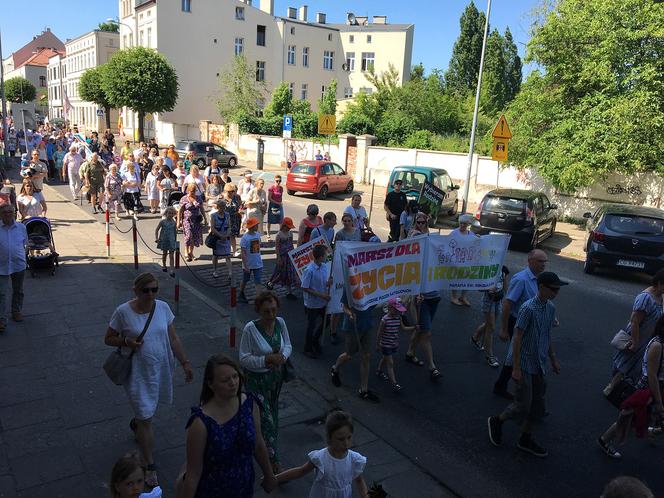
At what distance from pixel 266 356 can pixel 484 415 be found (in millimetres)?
3004

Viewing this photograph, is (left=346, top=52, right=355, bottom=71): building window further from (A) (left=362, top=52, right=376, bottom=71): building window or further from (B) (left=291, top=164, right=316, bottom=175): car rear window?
(B) (left=291, top=164, right=316, bottom=175): car rear window

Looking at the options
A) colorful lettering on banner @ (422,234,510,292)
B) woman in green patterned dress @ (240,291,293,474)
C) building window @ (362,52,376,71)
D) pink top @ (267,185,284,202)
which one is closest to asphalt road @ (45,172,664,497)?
colorful lettering on banner @ (422,234,510,292)

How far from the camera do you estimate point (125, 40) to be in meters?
58.8

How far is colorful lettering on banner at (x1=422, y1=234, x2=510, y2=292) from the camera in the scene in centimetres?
713

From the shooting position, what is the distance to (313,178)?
23.5m

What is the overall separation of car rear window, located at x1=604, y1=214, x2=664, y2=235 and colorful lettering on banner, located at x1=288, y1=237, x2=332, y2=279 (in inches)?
310

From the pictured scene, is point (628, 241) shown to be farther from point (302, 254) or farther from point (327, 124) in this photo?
point (327, 124)

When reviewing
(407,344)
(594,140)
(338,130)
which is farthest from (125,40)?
(407,344)

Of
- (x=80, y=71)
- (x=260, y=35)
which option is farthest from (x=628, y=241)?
(x=80, y=71)

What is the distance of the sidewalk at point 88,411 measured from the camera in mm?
4664

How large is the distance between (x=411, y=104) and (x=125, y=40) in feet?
119

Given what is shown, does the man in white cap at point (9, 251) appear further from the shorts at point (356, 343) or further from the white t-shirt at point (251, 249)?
the shorts at point (356, 343)

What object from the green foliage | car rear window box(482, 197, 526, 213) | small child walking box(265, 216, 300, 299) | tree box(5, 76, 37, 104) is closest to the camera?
small child walking box(265, 216, 300, 299)

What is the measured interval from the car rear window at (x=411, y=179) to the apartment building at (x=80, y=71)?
4869cm
